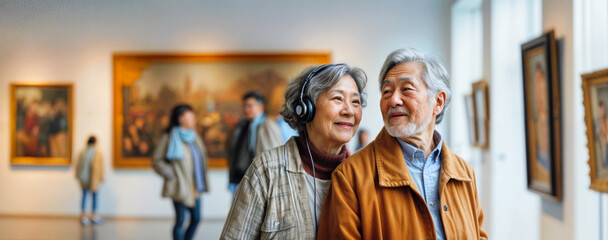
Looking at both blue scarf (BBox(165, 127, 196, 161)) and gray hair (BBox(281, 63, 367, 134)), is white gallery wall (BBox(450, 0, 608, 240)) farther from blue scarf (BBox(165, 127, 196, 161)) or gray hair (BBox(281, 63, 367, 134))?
blue scarf (BBox(165, 127, 196, 161))

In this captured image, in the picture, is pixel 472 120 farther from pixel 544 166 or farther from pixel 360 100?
pixel 360 100

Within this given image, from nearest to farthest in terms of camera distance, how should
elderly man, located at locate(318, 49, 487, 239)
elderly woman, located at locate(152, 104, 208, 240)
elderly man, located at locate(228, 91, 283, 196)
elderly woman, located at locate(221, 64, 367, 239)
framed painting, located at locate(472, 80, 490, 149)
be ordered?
1. elderly man, located at locate(318, 49, 487, 239)
2. elderly woman, located at locate(221, 64, 367, 239)
3. elderly man, located at locate(228, 91, 283, 196)
4. elderly woman, located at locate(152, 104, 208, 240)
5. framed painting, located at locate(472, 80, 490, 149)

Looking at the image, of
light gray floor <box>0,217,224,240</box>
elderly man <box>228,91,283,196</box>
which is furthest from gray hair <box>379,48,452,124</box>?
elderly man <box>228,91,283,196</box>

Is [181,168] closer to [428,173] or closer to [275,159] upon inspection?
[275,159]

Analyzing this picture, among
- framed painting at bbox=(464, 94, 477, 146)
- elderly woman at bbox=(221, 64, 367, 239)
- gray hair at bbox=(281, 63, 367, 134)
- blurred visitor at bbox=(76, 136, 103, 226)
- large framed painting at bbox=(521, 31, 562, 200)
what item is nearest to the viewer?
elderly woman at bbox=(221, 64, 367, 239)

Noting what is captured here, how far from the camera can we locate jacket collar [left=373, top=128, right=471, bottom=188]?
2.79 metres

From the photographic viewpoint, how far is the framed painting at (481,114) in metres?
9.49

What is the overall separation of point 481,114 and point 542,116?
3162 millimetres

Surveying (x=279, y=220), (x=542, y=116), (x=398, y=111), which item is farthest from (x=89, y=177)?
(x=398, y=111)

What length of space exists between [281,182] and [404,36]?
9.24 meters

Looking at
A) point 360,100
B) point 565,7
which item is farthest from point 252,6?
point 360,100

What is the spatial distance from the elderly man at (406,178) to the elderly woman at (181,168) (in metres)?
5.43

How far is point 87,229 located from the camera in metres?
5.17

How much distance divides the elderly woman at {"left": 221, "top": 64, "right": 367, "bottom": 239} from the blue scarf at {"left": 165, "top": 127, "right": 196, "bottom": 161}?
5.02 meters
